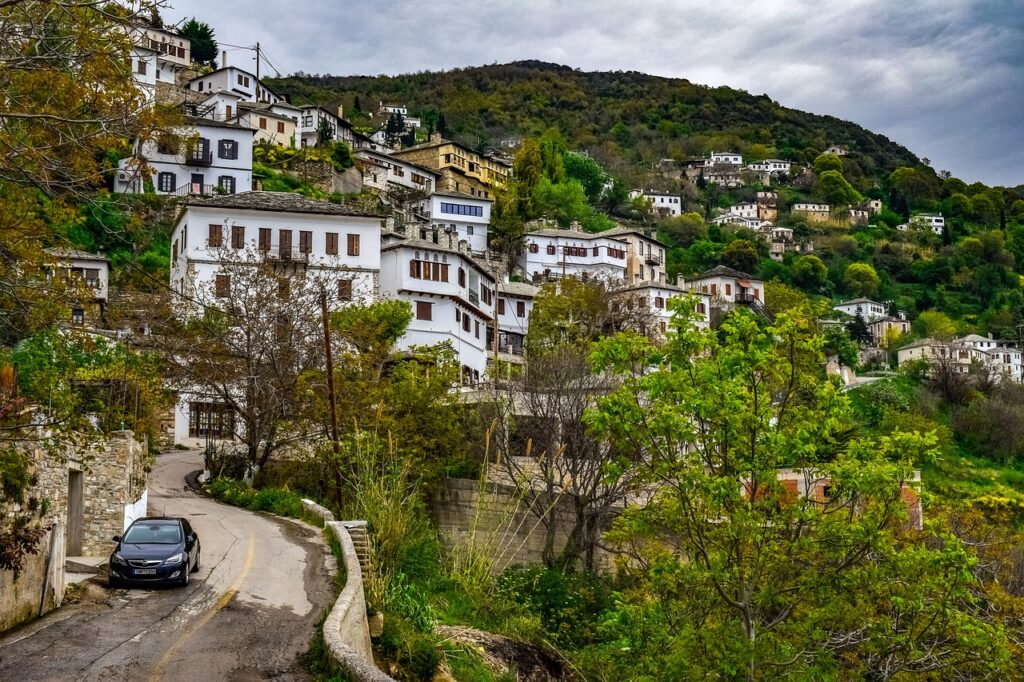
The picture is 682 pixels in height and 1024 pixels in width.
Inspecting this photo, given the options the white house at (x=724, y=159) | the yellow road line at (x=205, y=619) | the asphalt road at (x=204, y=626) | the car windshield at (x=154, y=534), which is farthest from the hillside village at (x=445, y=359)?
the white house at (x=724, y=159)

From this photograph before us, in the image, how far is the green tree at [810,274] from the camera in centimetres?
13312

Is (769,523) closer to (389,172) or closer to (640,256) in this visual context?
(640,256)

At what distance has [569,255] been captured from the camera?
88188mm

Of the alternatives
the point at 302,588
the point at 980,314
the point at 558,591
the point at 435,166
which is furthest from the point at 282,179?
the point at 980,314

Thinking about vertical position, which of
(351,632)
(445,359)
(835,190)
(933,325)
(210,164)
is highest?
(835,190)

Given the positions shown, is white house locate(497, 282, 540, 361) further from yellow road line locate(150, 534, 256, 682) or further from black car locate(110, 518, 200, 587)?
black car locate(110, 518, 200, 587)

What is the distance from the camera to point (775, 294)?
99.9 meters

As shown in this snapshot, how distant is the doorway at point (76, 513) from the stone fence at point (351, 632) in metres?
5.88

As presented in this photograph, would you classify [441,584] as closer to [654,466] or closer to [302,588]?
[302,588]

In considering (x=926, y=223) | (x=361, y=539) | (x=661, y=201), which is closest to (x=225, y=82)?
(x=661, y=201)

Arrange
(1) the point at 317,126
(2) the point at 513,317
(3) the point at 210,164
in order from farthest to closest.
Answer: (1) the point at 317,126, (2) the point at 513,317, (3) the point at 210,164

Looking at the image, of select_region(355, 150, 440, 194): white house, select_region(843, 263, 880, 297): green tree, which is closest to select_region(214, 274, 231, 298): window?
select_region(355, 150, 440, 194): white house

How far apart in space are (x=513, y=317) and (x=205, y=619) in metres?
53.5

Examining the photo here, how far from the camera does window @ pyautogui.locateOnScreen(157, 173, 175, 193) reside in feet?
222
